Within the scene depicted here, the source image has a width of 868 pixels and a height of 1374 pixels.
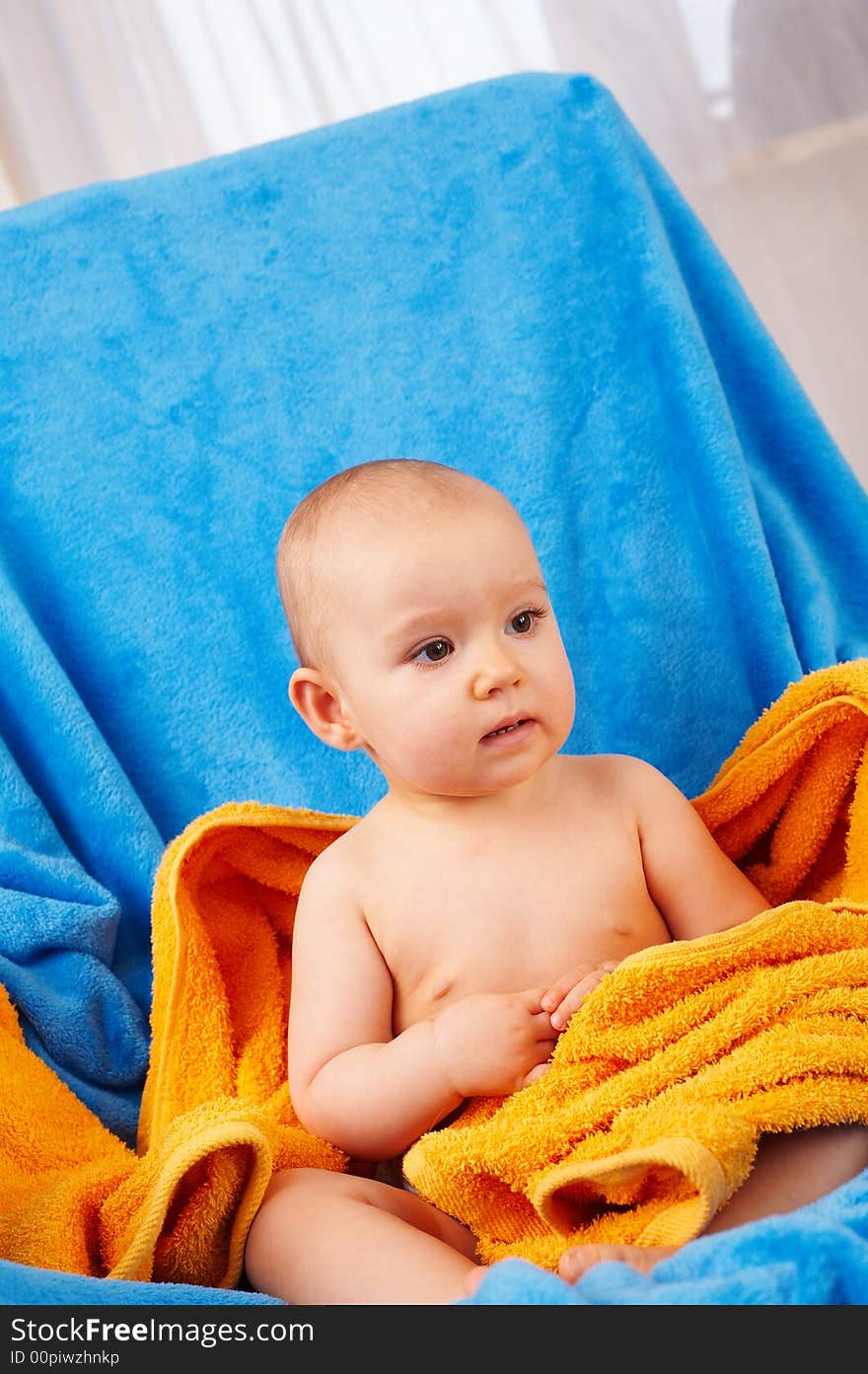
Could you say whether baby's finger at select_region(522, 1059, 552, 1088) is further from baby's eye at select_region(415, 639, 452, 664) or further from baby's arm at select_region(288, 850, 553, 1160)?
baby's eye at select_region(415, 639, 452, 664)

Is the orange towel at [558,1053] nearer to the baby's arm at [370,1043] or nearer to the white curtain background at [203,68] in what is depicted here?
the baby's arm at [370,1043]

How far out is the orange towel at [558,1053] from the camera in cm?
78

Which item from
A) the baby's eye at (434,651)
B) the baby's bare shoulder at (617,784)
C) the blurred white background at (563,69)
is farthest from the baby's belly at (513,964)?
the blurred white background at (563,69)

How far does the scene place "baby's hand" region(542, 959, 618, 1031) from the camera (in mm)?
892

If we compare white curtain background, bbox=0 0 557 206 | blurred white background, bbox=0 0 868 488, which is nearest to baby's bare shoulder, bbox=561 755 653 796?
blurred white background, bbox=0 0 868 488

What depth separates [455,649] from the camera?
0.97 m

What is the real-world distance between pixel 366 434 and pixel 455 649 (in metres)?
0.51

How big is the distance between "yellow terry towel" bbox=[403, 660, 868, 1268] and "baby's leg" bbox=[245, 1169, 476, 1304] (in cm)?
4

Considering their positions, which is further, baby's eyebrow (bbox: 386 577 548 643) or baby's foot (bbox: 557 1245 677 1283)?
baby's eyebrow (bbox: 386 577 548 643)

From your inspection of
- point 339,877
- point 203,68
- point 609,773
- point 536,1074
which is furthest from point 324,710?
point 203,68

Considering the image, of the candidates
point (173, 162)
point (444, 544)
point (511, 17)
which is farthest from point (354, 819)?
point (511, 17)

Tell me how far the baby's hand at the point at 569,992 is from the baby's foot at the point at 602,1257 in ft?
0.60
